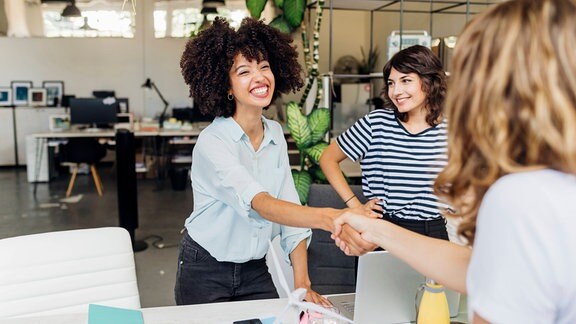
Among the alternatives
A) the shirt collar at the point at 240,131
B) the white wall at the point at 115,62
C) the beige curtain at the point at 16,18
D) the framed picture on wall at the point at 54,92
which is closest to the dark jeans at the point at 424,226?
the shirt collar at the point at 240,131

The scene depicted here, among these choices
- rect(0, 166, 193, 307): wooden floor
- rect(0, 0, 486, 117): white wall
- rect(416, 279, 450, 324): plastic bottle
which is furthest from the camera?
rect(0, 0, 486, 117): white wall

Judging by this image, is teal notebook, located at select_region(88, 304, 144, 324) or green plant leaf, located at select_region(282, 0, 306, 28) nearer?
teal notebook, located at select_region(88, 304, 144, 324)

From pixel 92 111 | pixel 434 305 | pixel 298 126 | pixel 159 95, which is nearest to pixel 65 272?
pixel 434 305

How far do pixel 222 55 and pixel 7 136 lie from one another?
9524 millimetres

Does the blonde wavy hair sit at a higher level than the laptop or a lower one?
higher

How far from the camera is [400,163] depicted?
2256 mm

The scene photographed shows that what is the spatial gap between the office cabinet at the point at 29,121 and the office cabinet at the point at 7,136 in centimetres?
9

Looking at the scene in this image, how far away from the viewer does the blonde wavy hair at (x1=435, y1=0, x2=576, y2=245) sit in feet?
2.30

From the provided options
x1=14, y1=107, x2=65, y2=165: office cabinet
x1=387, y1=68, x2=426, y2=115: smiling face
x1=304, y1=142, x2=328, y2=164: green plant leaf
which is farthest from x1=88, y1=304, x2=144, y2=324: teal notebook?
x1=14, y1=107, x2=65, y2=165: office cabinet

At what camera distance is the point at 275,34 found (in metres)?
2.12

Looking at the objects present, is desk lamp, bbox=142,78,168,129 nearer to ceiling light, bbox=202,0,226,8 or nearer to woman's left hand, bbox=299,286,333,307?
ceiling light, bbox=202,0,226,8

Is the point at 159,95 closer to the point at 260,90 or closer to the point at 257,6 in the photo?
the point at 257,6

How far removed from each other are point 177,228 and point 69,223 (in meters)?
1.30

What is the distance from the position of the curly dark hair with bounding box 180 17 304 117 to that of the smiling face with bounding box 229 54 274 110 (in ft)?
0.06
